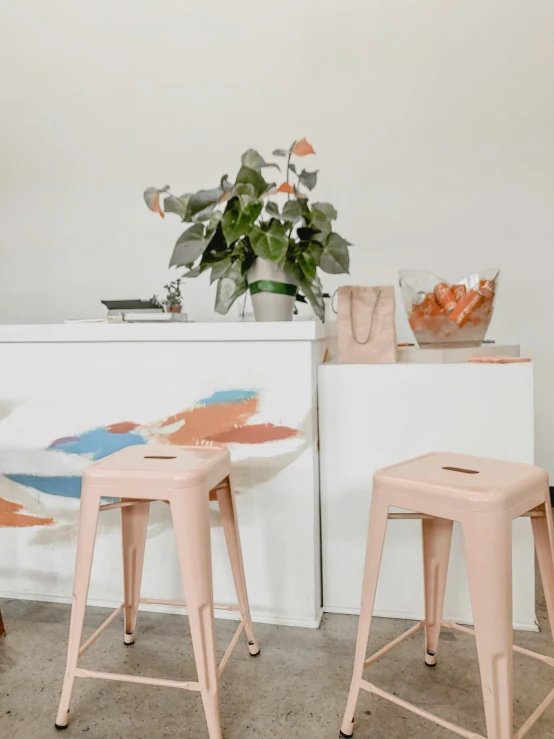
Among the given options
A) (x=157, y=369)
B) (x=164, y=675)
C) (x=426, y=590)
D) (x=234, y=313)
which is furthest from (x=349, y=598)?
(x=234, y=313)

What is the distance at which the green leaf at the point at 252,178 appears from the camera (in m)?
1.77

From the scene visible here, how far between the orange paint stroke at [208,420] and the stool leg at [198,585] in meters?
0.56

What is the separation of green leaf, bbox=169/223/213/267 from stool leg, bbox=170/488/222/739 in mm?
788

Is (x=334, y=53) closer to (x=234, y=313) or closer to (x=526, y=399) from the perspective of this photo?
(x=234, y=313)

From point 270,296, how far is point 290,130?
181 centimetres

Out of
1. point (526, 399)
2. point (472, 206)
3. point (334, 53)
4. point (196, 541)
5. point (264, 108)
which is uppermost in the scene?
point (334, 53)

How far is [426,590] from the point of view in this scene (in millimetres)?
1532

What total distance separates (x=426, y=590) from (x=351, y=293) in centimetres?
87

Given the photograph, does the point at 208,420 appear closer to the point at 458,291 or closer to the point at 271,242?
the point at 271,242

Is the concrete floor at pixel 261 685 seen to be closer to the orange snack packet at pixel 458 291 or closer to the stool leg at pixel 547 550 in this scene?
the stool leg at pixel 547 550

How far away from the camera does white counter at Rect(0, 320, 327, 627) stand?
1.77 metres

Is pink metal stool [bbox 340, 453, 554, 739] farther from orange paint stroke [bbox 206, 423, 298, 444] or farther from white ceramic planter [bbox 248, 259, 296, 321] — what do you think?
white ceramic planter [bbox 248, 259, 296, 321]

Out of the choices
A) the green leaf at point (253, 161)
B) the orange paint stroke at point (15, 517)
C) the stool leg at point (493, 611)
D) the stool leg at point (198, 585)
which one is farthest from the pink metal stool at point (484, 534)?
the orange paint stroke at point (15, 517)

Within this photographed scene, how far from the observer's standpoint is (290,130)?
10.7 feet
